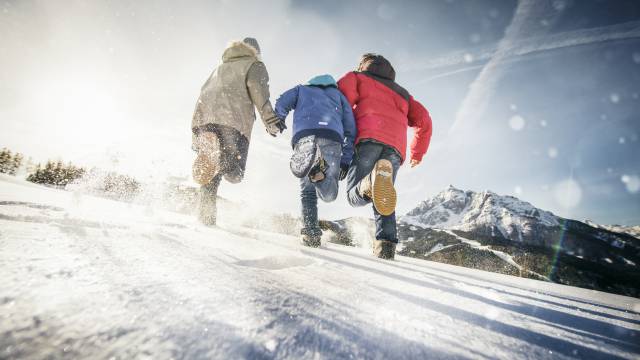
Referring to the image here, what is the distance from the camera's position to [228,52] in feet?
10.2

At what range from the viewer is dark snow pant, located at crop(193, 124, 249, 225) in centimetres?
268

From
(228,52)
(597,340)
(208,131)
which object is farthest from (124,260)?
(228,52)

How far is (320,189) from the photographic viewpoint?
2.56 meters

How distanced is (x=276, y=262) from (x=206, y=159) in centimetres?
189

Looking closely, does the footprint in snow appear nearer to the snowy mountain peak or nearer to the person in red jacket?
the person in red jacket

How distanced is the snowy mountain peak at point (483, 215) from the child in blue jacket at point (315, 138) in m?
143

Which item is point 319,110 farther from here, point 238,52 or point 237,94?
point 238,52

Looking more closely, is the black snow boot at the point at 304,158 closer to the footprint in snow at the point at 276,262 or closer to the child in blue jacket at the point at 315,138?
the child in blue jacket at the point at 315,138

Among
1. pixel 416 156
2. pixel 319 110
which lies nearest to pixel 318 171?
pixel 319 110

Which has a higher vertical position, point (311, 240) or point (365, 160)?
point (365, 160)

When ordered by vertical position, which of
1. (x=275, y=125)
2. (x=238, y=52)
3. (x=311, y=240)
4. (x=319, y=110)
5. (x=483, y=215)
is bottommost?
(x=311, y=240)

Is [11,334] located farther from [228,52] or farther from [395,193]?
[228,52]

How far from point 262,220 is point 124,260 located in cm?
485

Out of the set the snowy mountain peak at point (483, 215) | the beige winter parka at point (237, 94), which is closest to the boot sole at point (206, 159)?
the beige winter parka at point (237, 94)
